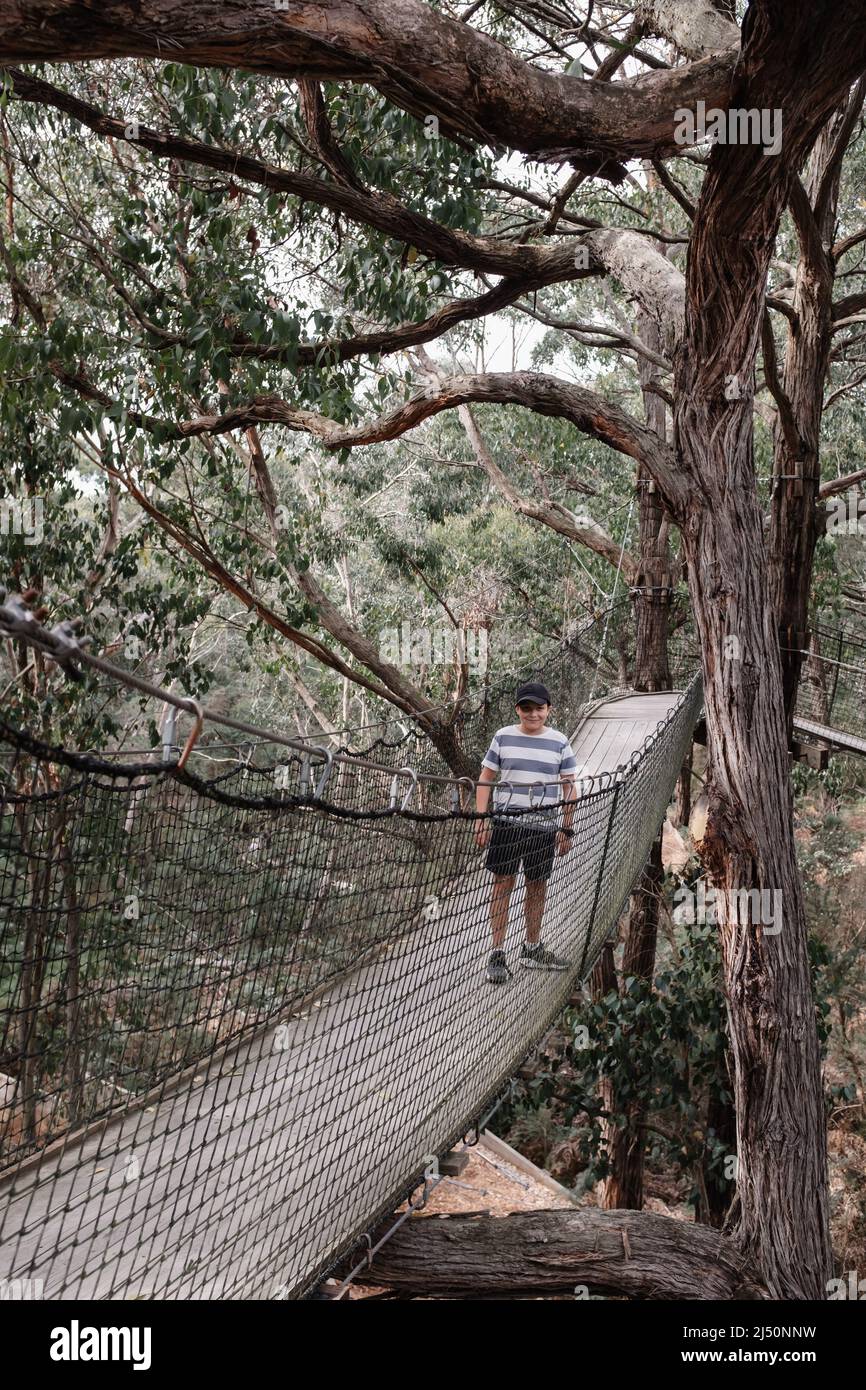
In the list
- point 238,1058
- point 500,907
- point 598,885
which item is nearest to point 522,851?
point 500,907

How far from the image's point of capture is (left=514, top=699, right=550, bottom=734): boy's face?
3.54 metres

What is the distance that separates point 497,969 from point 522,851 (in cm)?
35

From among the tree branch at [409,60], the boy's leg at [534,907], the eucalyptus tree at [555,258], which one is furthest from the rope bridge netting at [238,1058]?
the tree branch at [409,60]

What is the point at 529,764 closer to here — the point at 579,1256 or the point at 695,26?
the point at 579,1256

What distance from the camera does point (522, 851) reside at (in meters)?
3.31

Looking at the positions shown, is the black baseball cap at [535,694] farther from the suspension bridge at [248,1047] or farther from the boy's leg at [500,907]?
the boy's leg at [500,907]

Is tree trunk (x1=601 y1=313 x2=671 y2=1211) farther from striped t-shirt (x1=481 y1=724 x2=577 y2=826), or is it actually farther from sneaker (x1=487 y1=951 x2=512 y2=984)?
sneaker (x1=487 y1=951 x2=512 y2=984)

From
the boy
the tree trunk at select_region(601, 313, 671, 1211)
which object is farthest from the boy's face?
the tree trunk at select_region(601, 313, 671, 1211)

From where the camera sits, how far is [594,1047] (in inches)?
227

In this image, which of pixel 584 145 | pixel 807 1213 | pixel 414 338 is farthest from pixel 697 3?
pixel 807 1213

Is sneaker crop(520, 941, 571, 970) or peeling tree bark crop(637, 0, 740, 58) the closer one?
sneaker crop(520, 941, 571, 970)
